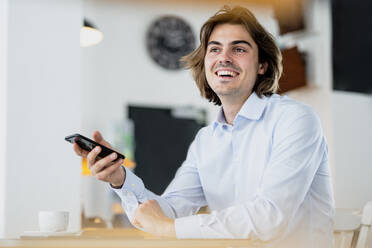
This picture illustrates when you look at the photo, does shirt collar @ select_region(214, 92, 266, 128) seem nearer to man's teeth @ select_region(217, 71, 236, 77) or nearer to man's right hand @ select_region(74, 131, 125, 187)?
man's teeth @ select_region(217, 71, 236, 77)

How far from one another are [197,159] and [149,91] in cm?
440

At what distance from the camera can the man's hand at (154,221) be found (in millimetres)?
1428

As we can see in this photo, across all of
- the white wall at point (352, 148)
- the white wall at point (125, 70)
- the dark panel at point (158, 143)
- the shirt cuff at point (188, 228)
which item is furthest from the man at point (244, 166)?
the dark panel at point (158, 143)

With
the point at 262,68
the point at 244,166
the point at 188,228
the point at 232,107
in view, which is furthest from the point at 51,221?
the point at 262,68

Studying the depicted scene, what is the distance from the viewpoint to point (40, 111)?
8.22 ft

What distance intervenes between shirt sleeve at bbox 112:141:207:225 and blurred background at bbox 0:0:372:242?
827mm

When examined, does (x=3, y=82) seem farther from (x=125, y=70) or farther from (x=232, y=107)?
(x=125, y=70)

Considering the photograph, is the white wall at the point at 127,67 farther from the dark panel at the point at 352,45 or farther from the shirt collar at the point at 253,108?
the shirt collar at the point at 253,108

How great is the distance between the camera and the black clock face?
20.8 feet

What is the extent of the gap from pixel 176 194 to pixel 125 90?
4290 mm

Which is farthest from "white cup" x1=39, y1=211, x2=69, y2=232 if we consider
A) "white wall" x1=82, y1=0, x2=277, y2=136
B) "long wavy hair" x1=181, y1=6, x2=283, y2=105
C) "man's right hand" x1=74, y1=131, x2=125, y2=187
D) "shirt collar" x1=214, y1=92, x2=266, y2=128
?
"white wall" x1=82, y1=0, x2=277, y2=136

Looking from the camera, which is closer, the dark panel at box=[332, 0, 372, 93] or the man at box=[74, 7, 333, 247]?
the man at box=[74, 7, 333, 247]

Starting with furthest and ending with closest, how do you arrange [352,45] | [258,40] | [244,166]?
[352,45] → [258,40] → [244,166]

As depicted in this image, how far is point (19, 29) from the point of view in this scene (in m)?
2.46
